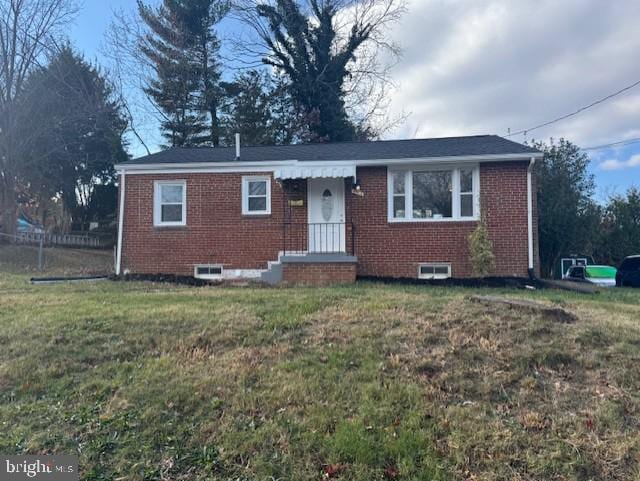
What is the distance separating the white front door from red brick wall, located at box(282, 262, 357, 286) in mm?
1344

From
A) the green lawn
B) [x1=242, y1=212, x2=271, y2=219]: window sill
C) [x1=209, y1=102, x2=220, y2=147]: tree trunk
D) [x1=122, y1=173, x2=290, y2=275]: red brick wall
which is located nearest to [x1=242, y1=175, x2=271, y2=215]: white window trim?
[x1=242, y1=212, x2=271, y2=219]: window sill

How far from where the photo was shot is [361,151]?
1328 centimetres

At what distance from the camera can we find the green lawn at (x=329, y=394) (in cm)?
332

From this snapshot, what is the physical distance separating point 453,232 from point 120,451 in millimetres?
9893

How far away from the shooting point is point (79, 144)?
85.9 feet

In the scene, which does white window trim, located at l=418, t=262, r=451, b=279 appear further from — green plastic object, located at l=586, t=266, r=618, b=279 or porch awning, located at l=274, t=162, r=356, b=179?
green plastic object, located at l=586, t=266, r=618, b=279

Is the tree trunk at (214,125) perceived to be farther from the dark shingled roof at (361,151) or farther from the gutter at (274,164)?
the gutter at (274,164)

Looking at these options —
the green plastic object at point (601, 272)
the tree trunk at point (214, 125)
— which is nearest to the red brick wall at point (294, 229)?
the green plastic object at point (601, 272)

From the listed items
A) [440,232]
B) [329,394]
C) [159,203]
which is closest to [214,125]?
[159,203]

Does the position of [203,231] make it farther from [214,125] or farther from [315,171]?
[214,125]

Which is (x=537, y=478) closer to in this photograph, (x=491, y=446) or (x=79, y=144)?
(x=491, y=446)

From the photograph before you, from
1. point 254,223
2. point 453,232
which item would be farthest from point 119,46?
point 453,232
